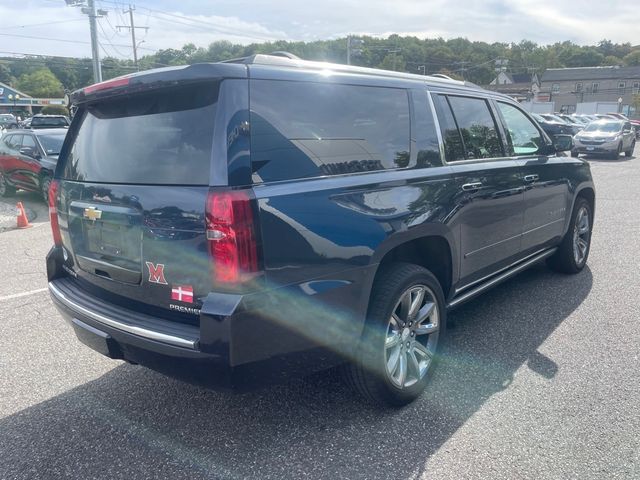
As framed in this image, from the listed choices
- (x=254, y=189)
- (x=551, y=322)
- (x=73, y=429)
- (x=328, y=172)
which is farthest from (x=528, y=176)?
(x=73, y=429)

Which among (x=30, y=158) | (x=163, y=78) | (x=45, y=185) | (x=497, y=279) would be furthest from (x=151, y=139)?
(x=30, y=158)

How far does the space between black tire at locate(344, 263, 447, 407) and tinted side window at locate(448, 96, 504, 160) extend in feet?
3.84

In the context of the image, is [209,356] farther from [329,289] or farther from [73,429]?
[73,429]

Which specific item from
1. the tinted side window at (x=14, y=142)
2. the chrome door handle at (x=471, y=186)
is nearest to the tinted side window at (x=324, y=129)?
the chrome door handle at (x=471, y=186)

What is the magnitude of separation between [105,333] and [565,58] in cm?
13822

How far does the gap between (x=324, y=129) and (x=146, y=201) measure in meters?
0.97

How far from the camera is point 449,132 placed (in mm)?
3545

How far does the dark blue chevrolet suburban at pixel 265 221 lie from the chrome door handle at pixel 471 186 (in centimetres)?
3

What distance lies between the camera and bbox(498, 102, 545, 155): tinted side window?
438cm

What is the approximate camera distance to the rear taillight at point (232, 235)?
222 centimetres

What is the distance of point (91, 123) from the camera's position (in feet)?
10.1

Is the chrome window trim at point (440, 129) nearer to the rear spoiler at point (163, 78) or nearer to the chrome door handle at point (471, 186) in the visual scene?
the chrome door handle at point (471, 186)

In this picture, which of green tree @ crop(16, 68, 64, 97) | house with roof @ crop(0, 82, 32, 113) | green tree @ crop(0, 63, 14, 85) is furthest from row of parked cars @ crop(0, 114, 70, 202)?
green tree @ crop(0, 63, 14, 85)

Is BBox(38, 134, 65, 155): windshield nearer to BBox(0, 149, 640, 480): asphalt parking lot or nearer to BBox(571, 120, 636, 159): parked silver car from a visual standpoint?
BBox(0, 149, 640, 480): asphalt parking lot
